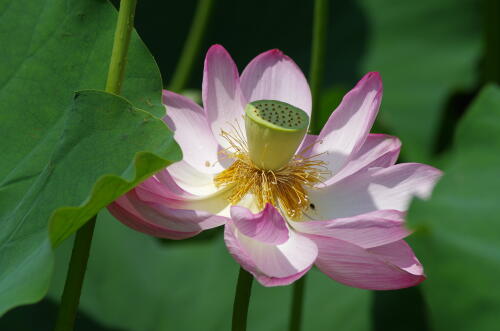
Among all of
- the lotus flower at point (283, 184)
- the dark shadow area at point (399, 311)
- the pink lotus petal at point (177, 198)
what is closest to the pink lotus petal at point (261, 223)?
the lotus flower at point (283, 184)

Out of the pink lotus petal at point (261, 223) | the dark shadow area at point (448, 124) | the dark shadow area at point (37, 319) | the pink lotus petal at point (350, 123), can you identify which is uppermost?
the pink lotus petal at point (350, 123)

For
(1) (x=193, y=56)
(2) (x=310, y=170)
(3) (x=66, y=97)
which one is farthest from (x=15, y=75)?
(1) (x=193, y=56)

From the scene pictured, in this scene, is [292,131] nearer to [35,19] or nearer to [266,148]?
[266,148]

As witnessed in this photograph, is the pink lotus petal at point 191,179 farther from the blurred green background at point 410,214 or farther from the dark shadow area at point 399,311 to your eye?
the dark shadow area at point 399,311

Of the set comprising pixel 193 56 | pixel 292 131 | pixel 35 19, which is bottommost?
pixel 193 56

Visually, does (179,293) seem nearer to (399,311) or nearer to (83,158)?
(399,311)

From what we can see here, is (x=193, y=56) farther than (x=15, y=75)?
Yes
